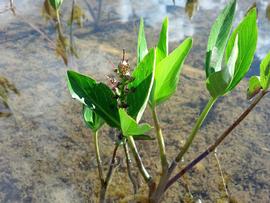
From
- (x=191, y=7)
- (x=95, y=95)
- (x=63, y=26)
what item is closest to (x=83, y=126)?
(x=95, y=95)

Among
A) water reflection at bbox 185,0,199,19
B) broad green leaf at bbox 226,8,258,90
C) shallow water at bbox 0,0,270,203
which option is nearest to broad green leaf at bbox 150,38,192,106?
broad green leaf at bbox 226,8,258,90

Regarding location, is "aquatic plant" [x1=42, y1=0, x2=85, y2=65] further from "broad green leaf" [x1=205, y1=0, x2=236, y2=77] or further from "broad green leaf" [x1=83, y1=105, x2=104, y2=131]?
"broad green leaf" [x1=205, y1=0, x2=236, y2=77]

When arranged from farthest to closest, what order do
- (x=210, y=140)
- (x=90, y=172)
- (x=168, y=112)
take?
(x=168, y=112), (x=210, y=140), (x=90, y=172)

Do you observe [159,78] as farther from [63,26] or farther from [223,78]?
[63,26]

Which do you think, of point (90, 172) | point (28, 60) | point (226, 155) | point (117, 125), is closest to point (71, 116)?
point (90, 172)

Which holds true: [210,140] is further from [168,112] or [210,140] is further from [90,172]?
[90,172]
